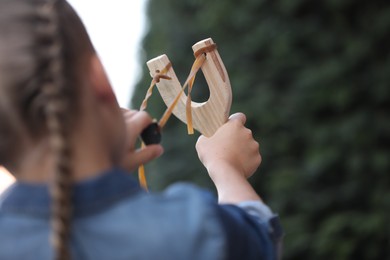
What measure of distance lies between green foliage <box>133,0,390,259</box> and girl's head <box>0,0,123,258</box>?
3759 millimetres

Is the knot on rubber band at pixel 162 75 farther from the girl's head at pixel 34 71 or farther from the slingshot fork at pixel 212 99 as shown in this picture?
the girl's head at pixel 34 71

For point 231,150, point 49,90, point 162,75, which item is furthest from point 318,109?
point 49,90

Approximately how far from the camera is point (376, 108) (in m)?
4.92

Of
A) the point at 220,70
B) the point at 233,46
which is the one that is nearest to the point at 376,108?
the point at 233,46

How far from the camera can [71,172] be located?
3.72 ft

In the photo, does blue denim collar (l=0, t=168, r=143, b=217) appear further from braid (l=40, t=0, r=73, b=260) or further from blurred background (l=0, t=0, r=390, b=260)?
blurred background (l=0, t=0, r=390, b=260)

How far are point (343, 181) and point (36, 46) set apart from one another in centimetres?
415

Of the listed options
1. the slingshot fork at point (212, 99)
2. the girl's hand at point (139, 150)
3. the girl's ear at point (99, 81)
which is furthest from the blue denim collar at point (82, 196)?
the slingshot fork at point (212, 99)

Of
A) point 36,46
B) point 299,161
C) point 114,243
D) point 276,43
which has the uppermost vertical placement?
point 36,46

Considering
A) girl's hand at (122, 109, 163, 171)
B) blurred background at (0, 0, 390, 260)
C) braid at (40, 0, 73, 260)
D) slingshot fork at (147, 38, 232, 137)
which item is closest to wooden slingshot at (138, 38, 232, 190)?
slingshot fork at (147, 38, 232, 137)

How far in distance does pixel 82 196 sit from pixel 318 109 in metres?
4.06

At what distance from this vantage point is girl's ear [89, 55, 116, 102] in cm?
124

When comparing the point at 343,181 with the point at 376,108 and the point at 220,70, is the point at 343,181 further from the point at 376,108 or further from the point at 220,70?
the point at 220,70

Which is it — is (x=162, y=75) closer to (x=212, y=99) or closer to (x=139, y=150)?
(x=212, y=99)
